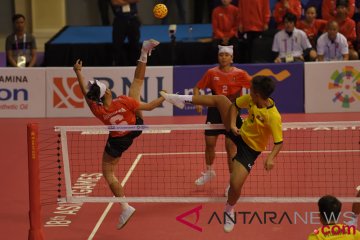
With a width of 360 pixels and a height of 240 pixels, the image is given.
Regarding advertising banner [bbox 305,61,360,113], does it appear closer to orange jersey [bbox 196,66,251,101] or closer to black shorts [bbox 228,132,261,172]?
orange jersey [bbox 196,66,251,101]

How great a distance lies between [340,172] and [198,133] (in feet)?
13.0

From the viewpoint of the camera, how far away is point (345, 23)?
19.4 meters

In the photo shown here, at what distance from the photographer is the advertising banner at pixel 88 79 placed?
18.0 metres

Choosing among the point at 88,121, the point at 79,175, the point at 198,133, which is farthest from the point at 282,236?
the point at 88,121

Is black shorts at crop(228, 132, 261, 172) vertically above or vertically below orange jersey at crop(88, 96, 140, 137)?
below

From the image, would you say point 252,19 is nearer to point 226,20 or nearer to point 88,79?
point 226,20

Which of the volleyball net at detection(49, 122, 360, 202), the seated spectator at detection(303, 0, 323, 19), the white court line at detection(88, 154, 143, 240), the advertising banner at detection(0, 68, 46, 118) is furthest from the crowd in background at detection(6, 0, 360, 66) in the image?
the white court line at detection(88, 154, 143, 240)

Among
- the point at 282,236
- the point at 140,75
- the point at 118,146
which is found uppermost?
the point at 140,75

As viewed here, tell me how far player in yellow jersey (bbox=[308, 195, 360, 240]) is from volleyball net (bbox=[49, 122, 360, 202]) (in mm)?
2828

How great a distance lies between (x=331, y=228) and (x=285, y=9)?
13.2m

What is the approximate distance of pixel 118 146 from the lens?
10664 millimetres

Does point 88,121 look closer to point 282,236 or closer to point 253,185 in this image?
point 253,185

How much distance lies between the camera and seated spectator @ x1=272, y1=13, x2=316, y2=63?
61.6 feet

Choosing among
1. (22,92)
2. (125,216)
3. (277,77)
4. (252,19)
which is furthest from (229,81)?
(252,19)
